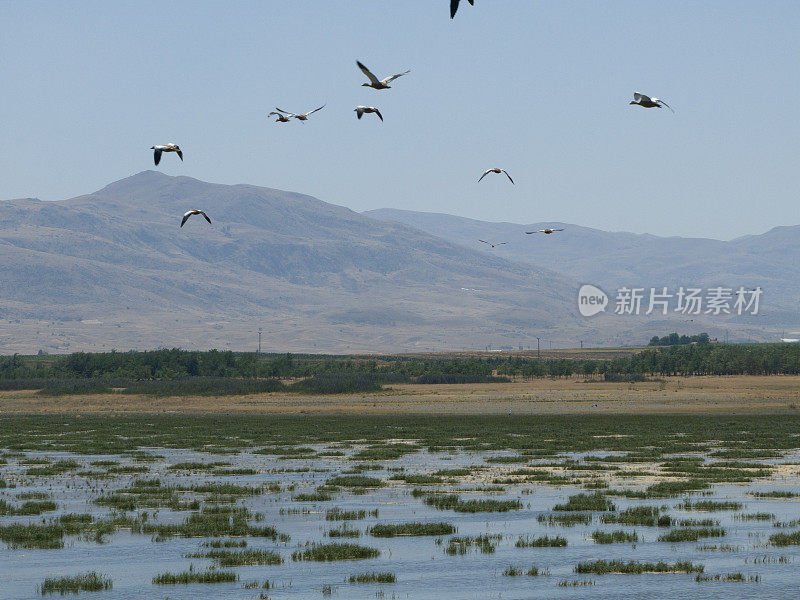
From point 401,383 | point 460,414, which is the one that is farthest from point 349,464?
point 401,383

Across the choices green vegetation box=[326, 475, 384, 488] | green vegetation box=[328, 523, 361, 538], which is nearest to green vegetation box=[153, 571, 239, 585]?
green vegetation box=[328, 523, 361, 538]

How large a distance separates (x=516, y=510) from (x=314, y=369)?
526 ft

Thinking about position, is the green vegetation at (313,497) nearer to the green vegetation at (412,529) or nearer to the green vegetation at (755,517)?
the green vegetation at (412,529)

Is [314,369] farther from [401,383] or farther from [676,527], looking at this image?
[676,527]

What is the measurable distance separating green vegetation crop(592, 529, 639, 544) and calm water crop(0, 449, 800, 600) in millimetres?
275

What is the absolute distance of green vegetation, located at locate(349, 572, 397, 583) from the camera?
26.8m

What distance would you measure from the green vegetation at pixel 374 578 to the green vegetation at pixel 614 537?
7.26 metres

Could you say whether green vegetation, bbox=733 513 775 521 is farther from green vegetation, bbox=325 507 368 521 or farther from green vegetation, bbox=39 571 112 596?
green vegetation, bbox=39 571 112 596

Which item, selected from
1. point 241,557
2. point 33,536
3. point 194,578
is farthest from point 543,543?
point 33,536

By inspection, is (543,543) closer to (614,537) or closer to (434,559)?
(614,537)

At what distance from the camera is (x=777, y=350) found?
180m

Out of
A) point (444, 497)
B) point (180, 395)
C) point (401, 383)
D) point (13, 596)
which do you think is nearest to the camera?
point (13, 596)

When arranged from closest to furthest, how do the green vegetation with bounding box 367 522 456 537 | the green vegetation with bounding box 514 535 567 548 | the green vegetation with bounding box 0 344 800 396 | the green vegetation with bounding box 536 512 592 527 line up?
the green vegetation with bounding box 514 535 567 548, the green vegetation with bounding box 367 522 456 537, the green vegetation with bounding box 536 512 592 527, the green vegetation with bounding box 0 344 800 396

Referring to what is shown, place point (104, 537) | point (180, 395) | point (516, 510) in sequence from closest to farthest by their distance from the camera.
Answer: point (104, 537) < point (516, 510) < point (180, 395)
